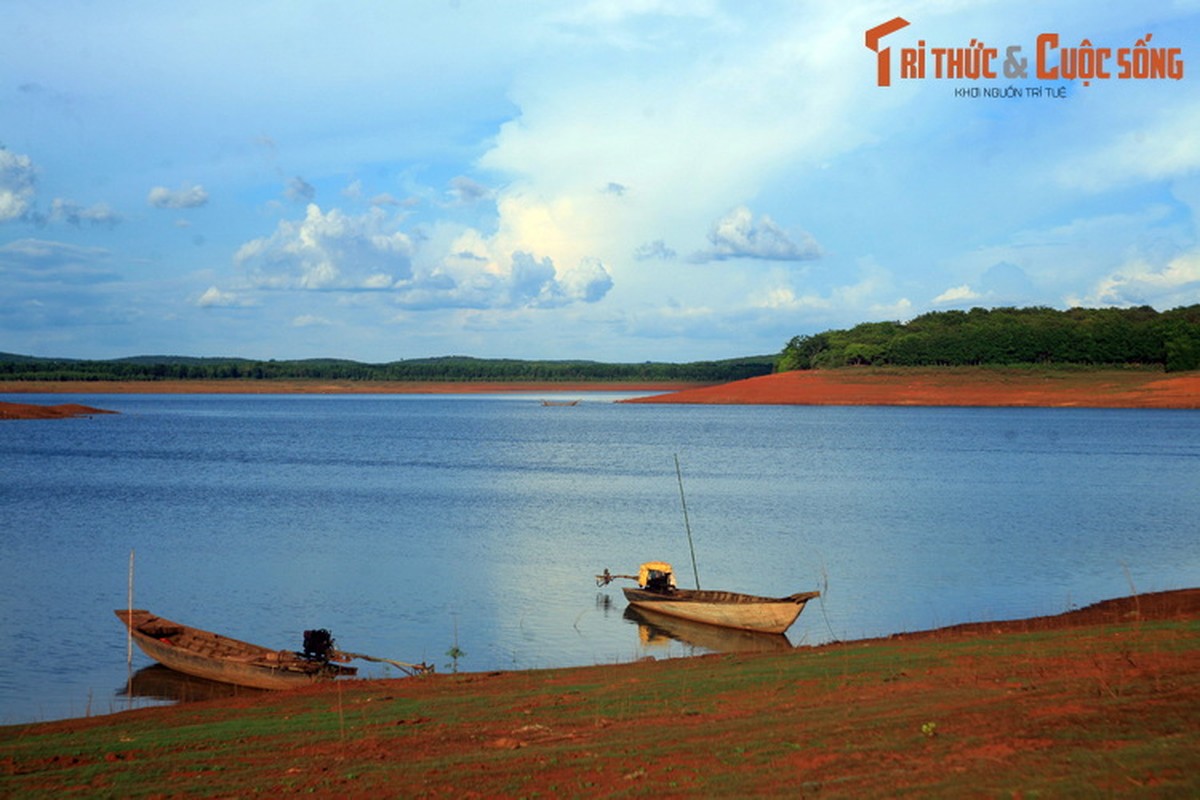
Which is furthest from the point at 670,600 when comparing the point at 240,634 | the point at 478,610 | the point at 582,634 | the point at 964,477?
the point at 964,477

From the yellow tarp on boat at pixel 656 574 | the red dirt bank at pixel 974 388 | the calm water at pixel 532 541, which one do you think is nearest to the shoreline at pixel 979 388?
the red dirt bank at pixel 974 388

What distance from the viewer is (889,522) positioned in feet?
124

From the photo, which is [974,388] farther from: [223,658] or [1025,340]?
[223,658]

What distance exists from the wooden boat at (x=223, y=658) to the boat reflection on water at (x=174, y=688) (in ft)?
0.34

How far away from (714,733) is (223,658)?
9.92 metres

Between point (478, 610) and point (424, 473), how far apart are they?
33.4 metres

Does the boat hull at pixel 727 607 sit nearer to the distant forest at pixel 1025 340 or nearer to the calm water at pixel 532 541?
the calm water at pixel 532 541

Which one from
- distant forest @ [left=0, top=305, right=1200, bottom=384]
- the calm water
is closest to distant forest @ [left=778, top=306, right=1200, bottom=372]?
distant forest @ [left=0, top=305, right=1200, bottom=384]

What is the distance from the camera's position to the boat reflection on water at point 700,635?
2133cm

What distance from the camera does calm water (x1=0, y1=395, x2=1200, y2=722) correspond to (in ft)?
72.7

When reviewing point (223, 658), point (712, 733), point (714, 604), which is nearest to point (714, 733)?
point (712, 733)

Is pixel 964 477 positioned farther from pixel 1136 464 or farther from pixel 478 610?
pixel 478 610

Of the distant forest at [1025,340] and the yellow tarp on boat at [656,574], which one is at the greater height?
the distant forest at [1025,340]

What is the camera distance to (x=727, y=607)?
888 inches
